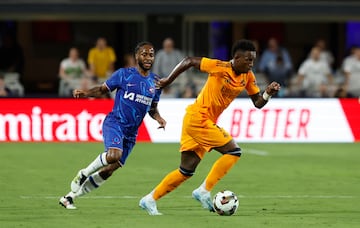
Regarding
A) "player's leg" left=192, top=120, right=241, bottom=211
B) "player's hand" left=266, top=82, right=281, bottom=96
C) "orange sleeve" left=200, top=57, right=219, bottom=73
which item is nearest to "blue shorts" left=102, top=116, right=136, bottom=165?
"player's leg" left=192, top=120, right=241, bottom=211

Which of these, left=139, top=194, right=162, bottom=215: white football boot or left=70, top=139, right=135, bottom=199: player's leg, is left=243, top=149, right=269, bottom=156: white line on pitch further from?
left=139, top=194, right=162, bottom=215: white football boot

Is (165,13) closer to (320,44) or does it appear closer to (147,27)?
(147,27)

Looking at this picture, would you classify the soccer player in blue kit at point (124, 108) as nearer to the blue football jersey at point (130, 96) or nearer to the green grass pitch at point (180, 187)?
the blue football jersey at point (130, 96)

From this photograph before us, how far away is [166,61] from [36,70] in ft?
19.9

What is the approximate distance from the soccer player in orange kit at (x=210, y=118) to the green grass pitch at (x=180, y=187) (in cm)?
33

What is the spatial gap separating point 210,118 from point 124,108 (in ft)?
3.26

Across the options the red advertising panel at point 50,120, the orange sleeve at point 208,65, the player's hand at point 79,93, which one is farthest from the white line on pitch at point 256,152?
the player's hand at point 79,93

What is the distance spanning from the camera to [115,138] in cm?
1258

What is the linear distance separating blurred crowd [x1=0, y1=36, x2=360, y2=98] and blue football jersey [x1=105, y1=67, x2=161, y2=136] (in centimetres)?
1223

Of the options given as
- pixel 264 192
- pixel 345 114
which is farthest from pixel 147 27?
pixel 264 192

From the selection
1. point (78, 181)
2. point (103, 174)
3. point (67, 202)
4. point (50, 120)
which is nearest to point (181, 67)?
point (103, 174)

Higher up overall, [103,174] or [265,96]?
[265,96]

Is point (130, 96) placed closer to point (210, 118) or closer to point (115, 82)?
point (115, 82)

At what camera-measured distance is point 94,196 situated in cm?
1445
